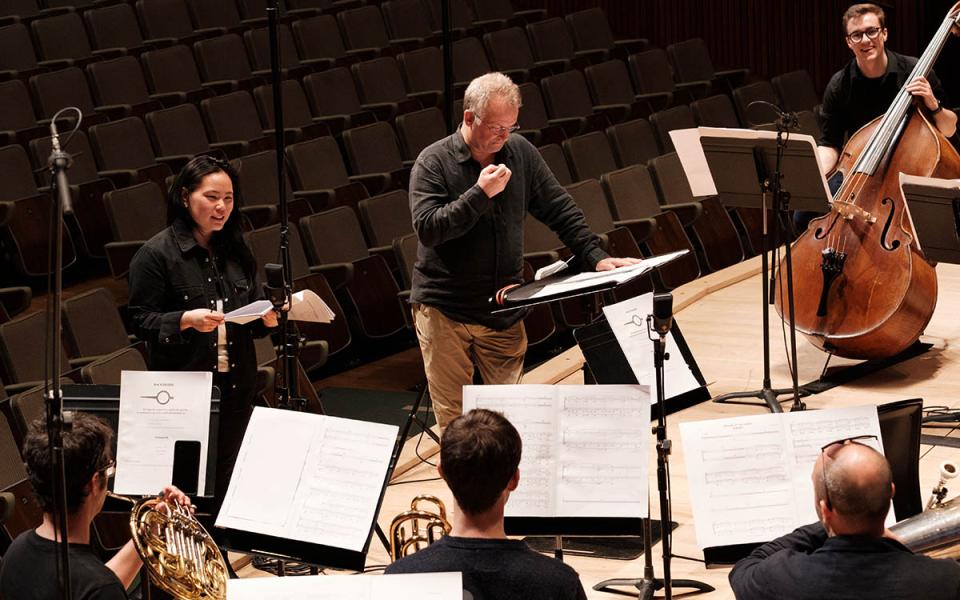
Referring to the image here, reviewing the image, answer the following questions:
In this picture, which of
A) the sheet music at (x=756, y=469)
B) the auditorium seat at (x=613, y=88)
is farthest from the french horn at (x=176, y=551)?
the auditorium seat at (x=613, y=88)

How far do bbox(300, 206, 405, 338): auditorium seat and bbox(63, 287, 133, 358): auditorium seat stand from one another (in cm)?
98

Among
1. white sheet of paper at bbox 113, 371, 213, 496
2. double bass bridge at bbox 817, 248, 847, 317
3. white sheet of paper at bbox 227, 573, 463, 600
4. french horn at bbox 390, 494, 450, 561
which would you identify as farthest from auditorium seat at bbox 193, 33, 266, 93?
white sheet of paper at bbox 227, 573, 463, 600

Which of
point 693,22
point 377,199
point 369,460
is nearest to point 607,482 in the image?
point 369,460

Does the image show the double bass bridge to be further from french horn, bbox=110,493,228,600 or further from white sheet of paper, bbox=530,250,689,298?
french horn, bbox=110,493,228,600

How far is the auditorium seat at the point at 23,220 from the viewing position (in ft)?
17.7

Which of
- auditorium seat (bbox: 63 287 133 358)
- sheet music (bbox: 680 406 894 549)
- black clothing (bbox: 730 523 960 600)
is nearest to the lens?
black clothing (bbox: 730 523 960 600)

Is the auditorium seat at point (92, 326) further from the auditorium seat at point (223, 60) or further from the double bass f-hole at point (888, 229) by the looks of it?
the auditorium seat at point (223, 60)

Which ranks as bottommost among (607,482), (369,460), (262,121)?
(607,482)

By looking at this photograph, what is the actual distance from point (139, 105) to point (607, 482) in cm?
472

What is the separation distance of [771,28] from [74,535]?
26.2 ft

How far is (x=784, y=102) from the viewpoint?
8.12m

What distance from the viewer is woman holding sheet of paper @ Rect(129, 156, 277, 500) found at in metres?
3.40

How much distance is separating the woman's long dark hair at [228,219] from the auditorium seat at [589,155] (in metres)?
3.30

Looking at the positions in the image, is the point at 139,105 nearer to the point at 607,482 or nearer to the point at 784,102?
the point at 784,102
